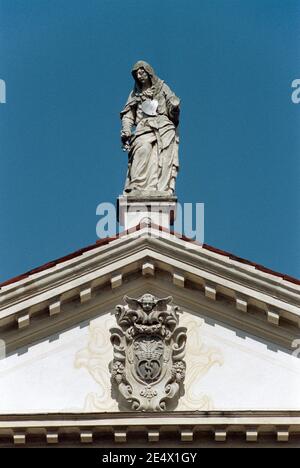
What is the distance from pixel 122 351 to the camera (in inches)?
1083

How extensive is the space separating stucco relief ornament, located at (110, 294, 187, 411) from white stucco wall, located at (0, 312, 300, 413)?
22 centimetres

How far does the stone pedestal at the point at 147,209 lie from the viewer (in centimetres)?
2936

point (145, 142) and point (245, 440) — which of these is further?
point (145, 142)

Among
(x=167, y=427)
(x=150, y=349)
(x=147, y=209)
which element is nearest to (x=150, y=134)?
(x=147, y=209)

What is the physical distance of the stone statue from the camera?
29.8 meters

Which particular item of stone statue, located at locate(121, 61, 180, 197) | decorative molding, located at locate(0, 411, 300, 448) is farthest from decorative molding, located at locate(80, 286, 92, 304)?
stone statue, located at locate(121, 61, 180, 197)

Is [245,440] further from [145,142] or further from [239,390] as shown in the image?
[145,142]

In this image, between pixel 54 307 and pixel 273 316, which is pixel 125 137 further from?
pixel 273 316

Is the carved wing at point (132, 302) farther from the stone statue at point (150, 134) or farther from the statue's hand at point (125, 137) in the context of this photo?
the statue's hand at point (125, 137)

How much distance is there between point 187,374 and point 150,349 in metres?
0.67

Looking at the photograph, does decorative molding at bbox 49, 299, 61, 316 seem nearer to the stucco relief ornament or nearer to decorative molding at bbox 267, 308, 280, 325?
the stucco relief ornament

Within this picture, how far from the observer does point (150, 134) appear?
30375 millimetres
